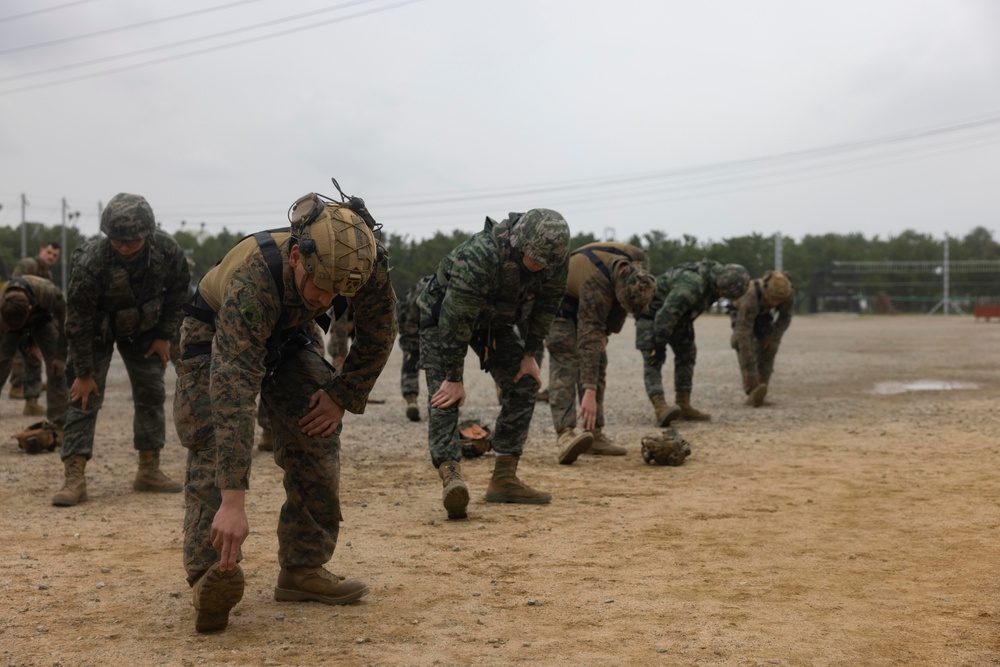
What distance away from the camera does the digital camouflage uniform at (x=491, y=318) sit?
6398 millimetres

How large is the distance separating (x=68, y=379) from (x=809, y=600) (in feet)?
30.7

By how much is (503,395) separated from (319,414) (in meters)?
2.65

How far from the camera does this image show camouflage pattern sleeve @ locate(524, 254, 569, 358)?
22.4 feet

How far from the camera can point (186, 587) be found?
5.09m

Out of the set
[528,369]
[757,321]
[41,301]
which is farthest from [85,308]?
[757,321]

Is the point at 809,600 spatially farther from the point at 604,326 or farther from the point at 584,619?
the point at 604,326

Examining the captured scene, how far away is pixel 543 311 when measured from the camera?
6.93 meters

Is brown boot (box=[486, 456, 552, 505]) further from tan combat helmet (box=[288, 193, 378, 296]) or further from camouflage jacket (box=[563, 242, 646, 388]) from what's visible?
tan combat helmet (box=[288, 193, 378, 296])

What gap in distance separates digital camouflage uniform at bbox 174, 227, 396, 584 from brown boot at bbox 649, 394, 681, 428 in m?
6.86

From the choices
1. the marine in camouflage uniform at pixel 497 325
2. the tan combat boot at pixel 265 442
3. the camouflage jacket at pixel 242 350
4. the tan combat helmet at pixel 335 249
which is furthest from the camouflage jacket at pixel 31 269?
the tan combat helmet at pixel 335 249

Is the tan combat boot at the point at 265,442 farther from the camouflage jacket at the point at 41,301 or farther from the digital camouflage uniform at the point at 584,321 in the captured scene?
the digital camouflage uniform at the point at 584,321

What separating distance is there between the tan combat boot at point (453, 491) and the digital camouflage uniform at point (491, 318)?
7 centimetres

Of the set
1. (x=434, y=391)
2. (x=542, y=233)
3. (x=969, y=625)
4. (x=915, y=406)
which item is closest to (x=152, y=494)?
(x=434, y=391)

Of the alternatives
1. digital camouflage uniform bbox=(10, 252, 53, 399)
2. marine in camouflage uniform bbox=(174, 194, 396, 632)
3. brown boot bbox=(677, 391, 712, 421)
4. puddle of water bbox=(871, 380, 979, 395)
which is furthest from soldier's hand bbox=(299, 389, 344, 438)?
puddle of water bbox=(871, 380, 979, 395)
